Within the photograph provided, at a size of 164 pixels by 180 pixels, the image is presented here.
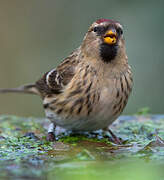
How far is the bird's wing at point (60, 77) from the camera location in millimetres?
4578

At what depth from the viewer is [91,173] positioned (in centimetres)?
298

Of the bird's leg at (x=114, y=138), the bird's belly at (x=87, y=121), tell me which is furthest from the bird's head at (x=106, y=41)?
the bird's leg at (x=114, y=138)

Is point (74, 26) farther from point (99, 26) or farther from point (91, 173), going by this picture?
point (91, 173)

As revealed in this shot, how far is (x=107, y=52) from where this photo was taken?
4309mm

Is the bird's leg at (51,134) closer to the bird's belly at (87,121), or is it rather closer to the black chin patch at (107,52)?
the bird's belly at (87,121)

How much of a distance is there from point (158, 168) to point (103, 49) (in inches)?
60.6

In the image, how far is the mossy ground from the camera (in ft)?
9.80

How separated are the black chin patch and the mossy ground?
2.60ft

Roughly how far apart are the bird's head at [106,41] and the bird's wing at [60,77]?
0.85 feet

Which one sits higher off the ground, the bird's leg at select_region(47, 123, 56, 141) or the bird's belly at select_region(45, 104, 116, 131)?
the bird's belly at select_region(45, 104, 116, 131)

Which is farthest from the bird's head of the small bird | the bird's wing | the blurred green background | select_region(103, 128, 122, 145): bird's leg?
the blurred green background

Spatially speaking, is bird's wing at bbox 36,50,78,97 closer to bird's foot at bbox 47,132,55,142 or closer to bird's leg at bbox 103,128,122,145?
bird's foot at bbox 47,132,55,142

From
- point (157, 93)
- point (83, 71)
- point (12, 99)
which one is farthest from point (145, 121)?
point (12, 99)

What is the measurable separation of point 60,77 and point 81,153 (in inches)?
55.8
